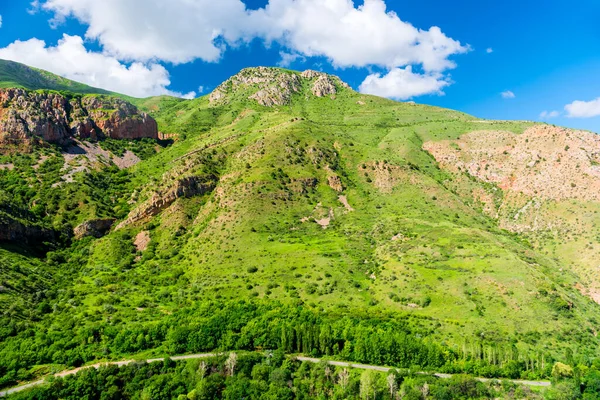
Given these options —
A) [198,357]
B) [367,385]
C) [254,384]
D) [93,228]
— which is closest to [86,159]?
[93,228]

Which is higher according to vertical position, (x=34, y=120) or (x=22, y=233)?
(x=34, y=120)

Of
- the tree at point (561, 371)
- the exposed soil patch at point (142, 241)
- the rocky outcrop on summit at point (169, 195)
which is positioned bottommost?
the tree at point (561, 371)

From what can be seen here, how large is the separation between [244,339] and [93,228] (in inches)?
3400

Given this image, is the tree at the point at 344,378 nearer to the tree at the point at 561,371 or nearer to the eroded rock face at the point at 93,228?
the tree at the point at 561,371

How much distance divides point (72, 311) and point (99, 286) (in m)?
16.2

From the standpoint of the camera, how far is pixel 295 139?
18375cm

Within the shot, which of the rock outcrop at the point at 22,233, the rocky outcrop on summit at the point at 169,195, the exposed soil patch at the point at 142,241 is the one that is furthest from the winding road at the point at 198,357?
the rocky outcrop on summit at the point at 169,195

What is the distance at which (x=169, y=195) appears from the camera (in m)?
151

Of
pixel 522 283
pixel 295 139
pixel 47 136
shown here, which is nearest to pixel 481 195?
pixel 522 283

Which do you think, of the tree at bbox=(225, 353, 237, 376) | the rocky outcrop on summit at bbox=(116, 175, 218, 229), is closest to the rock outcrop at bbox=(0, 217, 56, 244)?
the rocky outcrop on summit at bbox=(116, 175, 218, 229)

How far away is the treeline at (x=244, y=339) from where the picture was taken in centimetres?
7875

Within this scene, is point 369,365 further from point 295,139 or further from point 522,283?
point 295,139

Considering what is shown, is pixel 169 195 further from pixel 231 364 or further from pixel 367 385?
pixel 367 385

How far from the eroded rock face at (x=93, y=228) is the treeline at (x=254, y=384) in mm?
79942
